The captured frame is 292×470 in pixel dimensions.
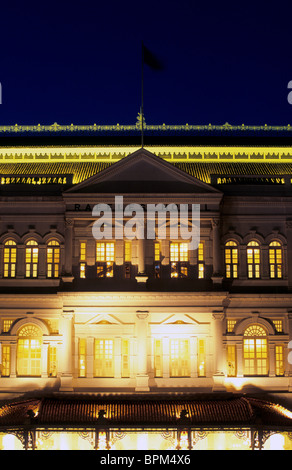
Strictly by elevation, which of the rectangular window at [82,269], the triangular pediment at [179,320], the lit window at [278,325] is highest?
the rectangular window at [82,269]

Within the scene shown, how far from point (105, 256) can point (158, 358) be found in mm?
6374

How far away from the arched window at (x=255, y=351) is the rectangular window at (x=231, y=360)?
567mm

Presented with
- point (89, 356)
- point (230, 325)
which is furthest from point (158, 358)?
point (230, 325)

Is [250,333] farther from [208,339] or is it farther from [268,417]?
[268,417]

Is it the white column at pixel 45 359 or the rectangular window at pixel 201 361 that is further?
the white column at pixel 45 359

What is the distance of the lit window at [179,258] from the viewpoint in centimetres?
3662

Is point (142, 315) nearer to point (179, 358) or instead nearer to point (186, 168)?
point (179, 358)

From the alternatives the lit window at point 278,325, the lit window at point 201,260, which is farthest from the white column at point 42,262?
the lit window at point 278,325

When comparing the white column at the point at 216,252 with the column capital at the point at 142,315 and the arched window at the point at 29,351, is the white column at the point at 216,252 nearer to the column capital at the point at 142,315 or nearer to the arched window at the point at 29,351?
the column capital at the point at 142,315

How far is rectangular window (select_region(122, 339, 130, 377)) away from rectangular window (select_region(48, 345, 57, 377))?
3821 millimetres

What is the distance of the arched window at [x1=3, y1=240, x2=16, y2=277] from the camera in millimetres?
37562
